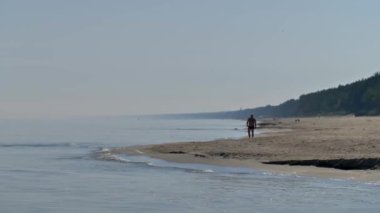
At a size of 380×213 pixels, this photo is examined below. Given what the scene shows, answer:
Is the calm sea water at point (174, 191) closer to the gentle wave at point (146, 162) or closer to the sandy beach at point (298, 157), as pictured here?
the gentle wave at point (146, 162)

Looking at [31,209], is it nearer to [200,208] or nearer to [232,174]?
[200,208]

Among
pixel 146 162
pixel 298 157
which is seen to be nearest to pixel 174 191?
pixel 298 157

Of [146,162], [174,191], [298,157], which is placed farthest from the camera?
[146,162]

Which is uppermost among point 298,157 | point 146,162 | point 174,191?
point 298,157

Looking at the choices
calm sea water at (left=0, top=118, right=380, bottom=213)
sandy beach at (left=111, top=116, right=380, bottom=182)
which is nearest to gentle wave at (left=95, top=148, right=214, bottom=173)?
calm sea water at (left=0, top=118, right=380, bottom=213)

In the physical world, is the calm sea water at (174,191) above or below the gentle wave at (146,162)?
below

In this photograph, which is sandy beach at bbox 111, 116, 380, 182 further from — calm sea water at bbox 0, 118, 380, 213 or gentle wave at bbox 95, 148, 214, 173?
calm sea water at bbox 0, 118, 380, 213

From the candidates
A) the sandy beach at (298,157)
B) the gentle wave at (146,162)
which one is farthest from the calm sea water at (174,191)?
the sandy beach at (298,157)

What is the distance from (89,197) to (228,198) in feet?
11.8

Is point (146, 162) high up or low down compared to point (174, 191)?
up

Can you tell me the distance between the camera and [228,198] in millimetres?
18328

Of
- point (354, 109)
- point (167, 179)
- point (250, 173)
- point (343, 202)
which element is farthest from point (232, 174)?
point (354, 109)

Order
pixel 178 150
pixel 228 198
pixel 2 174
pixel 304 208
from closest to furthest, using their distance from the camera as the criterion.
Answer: pixel 304 208
pixel 228 198
pixel 2 174
pixel 178 150

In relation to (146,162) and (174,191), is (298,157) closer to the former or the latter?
(146,162)
